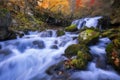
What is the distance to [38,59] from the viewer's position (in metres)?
7.30

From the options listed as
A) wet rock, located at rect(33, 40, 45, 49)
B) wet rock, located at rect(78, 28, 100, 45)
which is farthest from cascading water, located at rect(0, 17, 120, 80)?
wet rock, located at rect(78, 28, 100, 45)

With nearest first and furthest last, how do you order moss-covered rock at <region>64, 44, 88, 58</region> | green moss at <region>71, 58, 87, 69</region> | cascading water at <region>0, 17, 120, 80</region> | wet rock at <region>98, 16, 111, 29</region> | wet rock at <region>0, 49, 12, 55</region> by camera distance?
1. cascading water at <region>0, 17, 120, 80</region>
2. green moss at <region>71, 58, 87, 69</region>
3. moss-covered rock at <region>64, 44, 88, 58</region>
4. wet rock at <region>0, 49, 12, 55</region>
5. wet rock at <region>98, 16, 111, 29</region>

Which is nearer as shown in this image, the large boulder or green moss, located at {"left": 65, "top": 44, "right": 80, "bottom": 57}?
the large boulder

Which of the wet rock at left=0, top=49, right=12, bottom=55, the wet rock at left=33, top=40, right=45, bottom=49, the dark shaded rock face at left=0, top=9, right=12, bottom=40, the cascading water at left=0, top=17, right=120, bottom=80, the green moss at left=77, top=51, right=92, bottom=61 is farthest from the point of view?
the wet rock at left=33, top=40, right=45, bottom=49

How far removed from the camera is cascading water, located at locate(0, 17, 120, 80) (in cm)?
596

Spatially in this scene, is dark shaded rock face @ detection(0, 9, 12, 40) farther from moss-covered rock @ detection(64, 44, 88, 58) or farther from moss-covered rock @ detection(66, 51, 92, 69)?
moss-covered rock @ detection(66, 51, 92, 69)

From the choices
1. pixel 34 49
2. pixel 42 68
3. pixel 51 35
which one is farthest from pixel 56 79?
pixel 51 35

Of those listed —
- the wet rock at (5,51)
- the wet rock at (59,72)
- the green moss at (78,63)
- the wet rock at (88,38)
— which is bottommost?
the wet rock at (59,72)

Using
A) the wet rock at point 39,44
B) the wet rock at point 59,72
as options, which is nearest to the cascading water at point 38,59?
the wet rock at point 39,44

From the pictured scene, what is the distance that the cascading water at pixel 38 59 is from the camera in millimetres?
5961

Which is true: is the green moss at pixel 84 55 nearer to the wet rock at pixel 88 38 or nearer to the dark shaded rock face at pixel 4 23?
the wet rock at pixel 88 38

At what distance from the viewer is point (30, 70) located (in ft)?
21.4

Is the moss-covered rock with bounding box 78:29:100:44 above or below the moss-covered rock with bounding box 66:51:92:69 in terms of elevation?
above

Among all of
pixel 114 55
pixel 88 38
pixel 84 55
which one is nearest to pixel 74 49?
pixel 84 55
